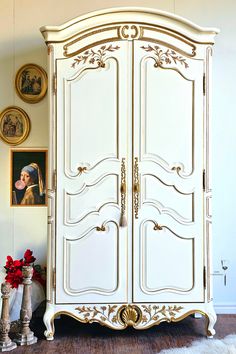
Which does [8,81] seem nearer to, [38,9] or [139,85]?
[38,9]

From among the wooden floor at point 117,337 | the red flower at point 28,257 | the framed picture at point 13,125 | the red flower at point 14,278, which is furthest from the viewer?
the framed picture at point 13,125

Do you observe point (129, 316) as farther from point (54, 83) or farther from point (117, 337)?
point (54, 83)

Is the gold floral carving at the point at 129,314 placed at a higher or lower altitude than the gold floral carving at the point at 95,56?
lower

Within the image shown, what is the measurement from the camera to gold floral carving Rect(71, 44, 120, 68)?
288 centimetres

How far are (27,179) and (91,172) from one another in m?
0.86

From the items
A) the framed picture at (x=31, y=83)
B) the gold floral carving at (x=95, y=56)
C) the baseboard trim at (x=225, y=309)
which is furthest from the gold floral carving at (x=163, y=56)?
the baseboard trim at (x=225, y=309)

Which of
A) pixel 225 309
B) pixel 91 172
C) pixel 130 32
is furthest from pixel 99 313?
pixel 130 32

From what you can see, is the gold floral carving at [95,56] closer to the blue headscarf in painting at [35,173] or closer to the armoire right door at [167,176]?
the armoire right door at [167,176]

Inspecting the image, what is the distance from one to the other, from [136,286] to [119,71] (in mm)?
1409

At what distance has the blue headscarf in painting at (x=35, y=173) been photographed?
11.6ft

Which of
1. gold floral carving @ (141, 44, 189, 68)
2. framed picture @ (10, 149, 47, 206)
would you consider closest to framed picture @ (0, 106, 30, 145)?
framed picture @ (10, 149, 47, 206)

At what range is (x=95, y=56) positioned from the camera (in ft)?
9.47

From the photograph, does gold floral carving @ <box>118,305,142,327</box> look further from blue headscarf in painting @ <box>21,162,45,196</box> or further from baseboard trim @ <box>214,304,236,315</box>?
blue headscarf in painting @ <box>21,162,45,196</box>

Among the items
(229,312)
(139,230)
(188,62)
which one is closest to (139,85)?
(188,62)
